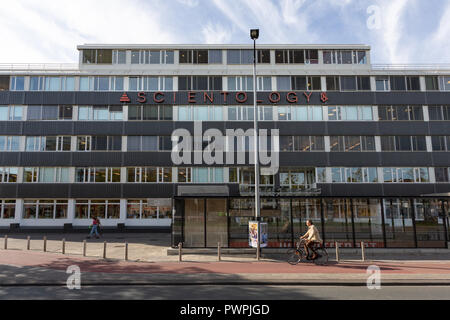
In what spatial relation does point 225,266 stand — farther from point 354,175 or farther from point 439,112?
point 439,112

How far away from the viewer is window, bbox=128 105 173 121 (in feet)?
107

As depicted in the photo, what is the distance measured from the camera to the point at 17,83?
32781mm

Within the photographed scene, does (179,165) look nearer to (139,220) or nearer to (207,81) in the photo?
(139,220)

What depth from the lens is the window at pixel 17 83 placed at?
3272 cm

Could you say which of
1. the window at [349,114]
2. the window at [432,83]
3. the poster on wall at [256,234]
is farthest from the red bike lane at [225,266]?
the window at [432,83]

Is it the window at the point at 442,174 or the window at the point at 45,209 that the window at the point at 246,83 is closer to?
the window at the point at 442,174

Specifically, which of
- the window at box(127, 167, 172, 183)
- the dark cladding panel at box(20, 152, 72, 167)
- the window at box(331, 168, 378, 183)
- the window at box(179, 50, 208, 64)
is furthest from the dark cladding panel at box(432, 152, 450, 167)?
the dark cladding panel at box(20, 152, 72, 167)

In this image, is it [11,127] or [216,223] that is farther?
[11,127]

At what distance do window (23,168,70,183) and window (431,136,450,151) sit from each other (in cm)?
4061

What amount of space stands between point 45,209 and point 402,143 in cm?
3992

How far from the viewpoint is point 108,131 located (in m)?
32.0

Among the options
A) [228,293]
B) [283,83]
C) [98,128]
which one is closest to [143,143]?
[98,128]
